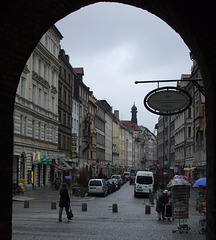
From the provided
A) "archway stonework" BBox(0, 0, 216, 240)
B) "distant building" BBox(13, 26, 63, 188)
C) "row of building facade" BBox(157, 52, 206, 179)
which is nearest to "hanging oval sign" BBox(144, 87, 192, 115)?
"archway stonework" BBox(0, 0, 216, 240)

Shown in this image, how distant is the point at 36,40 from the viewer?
7.92m

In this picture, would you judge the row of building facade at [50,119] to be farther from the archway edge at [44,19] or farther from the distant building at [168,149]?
the archway edge at [44,19]

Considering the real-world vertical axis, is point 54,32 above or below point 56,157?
above

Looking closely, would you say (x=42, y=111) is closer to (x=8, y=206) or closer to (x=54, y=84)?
(x=54, y=84)

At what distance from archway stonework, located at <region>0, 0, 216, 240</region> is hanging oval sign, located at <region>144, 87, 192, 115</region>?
158cm

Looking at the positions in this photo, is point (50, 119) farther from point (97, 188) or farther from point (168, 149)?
point (168, 149)

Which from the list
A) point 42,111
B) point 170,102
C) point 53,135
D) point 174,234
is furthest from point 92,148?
point 170,102

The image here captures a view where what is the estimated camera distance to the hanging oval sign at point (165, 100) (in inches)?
351

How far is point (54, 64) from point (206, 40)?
148 ft

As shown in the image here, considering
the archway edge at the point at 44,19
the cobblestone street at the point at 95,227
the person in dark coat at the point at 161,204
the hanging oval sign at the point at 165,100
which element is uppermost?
the archway edge at the point at 44,19

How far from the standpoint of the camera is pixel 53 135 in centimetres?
5034

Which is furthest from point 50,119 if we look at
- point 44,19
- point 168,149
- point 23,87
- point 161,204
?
point 44,19

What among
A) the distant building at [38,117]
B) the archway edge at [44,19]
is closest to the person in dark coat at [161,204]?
the archway edge at [44,19]

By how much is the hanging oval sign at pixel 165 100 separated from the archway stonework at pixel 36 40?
1578mm
